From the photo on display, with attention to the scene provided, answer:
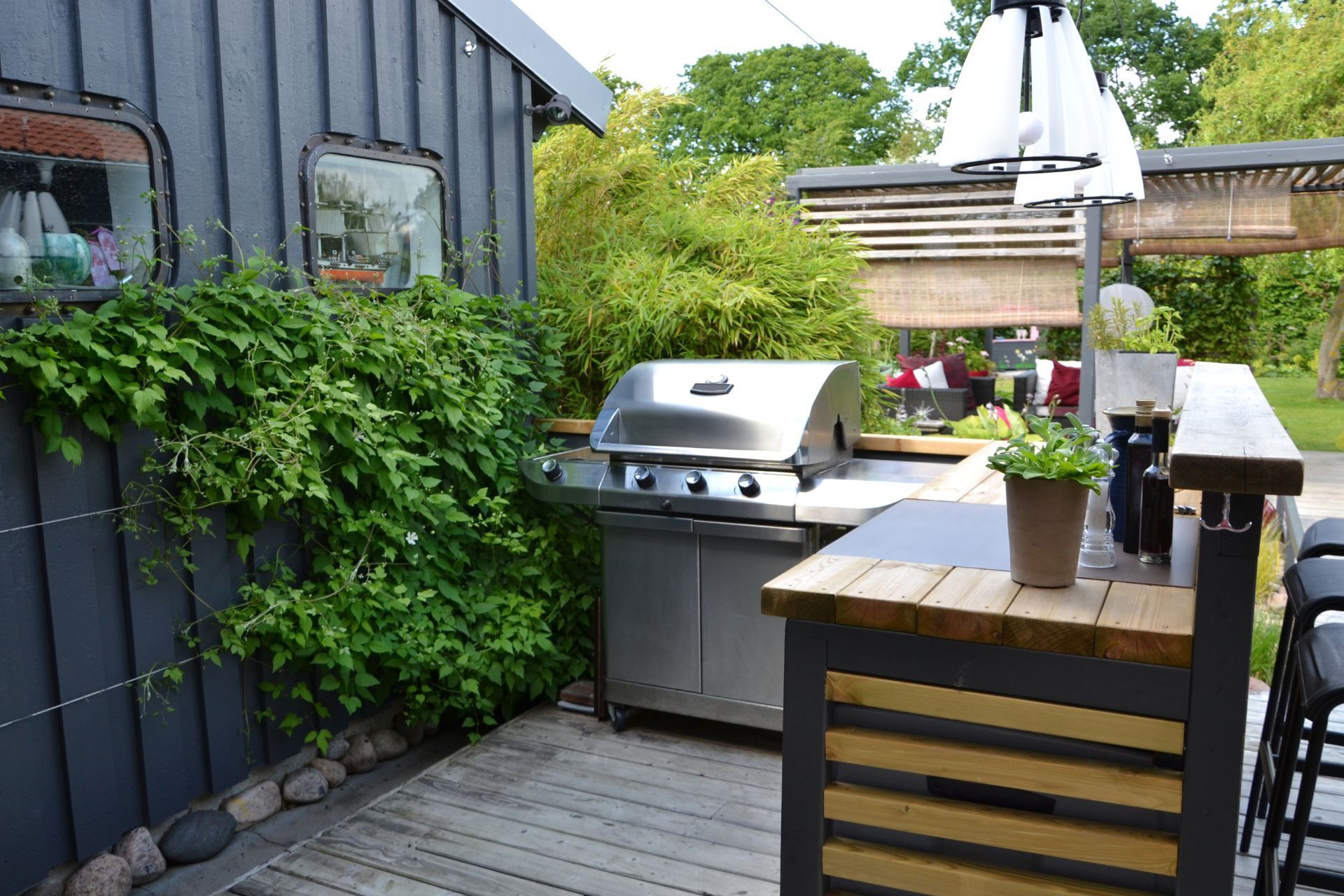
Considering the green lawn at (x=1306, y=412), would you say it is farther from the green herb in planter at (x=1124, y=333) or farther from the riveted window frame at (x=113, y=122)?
the riveted window frame at (x=113, y=122)

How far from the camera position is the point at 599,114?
14.7 ft

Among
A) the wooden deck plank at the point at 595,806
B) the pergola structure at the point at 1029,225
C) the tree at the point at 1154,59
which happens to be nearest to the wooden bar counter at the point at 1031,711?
the wooden deck plank at the point at 595,806

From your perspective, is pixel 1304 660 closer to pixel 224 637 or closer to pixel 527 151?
pixel 224 637

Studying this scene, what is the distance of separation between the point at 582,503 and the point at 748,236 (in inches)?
57.6

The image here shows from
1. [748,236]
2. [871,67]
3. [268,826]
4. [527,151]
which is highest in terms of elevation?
[871,67]

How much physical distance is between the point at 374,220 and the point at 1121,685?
9.30 feet

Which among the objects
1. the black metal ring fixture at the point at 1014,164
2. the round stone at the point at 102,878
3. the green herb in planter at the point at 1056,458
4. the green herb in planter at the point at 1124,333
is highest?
the black metal ring fixture at the point at 1014,164

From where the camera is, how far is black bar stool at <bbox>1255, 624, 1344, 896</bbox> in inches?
72.0

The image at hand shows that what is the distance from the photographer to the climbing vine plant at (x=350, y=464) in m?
2.69

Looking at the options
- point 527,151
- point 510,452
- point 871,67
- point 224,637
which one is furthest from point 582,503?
point 871,67

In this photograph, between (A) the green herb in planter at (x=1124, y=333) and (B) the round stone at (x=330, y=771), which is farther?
(A) the green herb in planter at (x=1124, y=333)

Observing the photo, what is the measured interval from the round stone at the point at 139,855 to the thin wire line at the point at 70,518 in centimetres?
89

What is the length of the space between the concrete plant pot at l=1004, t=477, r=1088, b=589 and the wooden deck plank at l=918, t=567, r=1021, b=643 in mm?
53

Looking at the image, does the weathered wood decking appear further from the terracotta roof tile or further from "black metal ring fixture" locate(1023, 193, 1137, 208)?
the terracotta roof tile
